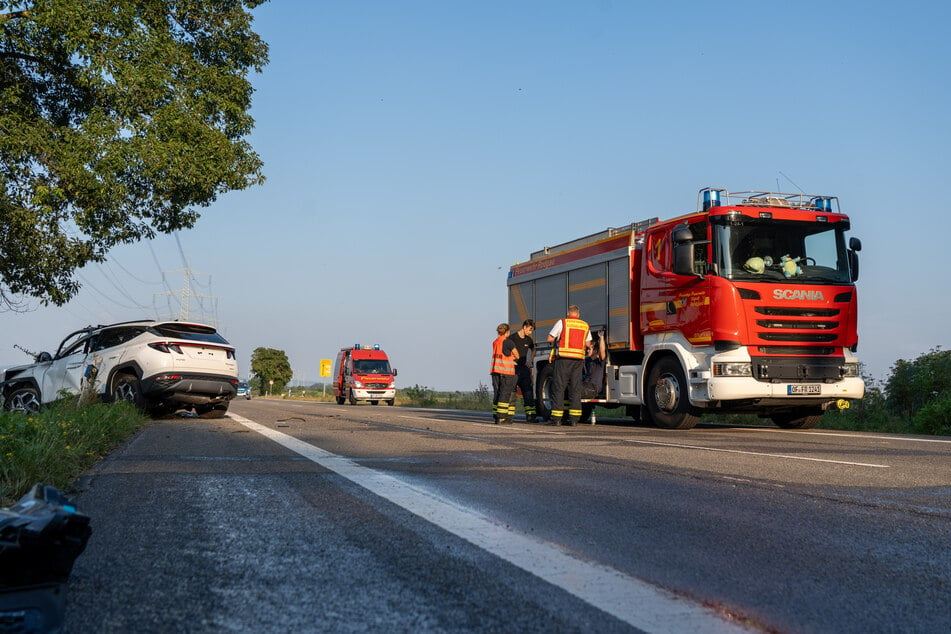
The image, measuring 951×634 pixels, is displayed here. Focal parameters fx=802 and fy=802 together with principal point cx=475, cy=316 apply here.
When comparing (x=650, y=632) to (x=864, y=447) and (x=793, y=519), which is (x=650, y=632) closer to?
(x=793, y=519)

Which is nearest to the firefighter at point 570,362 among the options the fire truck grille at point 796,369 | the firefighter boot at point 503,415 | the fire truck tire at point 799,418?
the firefighter boot at point 503,415

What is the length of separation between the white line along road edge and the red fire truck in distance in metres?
7.55

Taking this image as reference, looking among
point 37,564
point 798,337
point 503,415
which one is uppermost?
point 798,337

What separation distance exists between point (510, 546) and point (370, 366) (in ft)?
102

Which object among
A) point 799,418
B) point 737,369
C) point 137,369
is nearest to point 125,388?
point 137,369

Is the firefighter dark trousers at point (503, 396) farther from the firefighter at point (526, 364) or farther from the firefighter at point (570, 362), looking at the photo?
the firefighter at point (570, 362)

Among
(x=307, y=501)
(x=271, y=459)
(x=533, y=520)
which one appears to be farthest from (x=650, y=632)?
(x=271, y=459)

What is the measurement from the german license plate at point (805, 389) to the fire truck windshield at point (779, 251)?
147 cm

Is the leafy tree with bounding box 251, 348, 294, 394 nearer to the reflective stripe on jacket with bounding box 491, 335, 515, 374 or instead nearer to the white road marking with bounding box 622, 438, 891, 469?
the reflective stripe on jacket with bounding box 491, 335, 515, 374

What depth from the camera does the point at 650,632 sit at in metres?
2.24

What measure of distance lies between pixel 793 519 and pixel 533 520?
133cm

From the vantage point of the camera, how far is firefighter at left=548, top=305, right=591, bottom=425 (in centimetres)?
1309

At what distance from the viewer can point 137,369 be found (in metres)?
12.8

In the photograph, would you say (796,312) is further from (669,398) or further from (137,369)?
(137,369)
